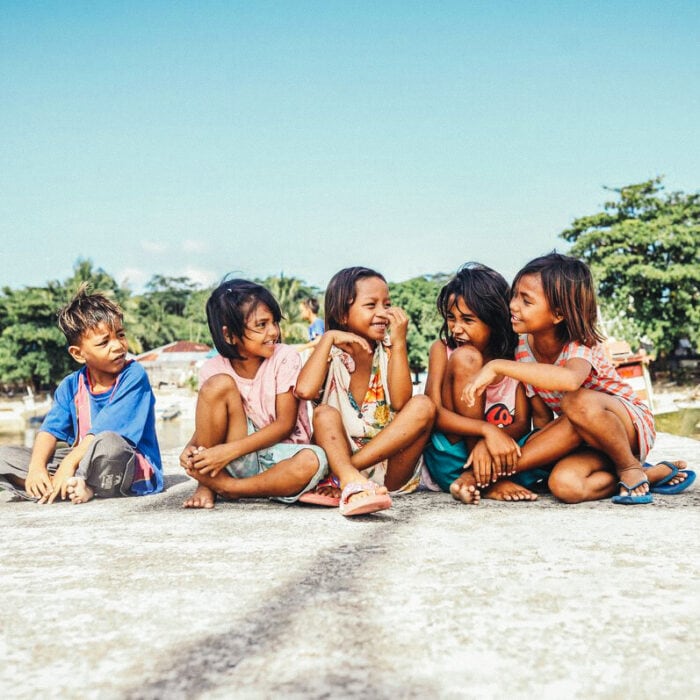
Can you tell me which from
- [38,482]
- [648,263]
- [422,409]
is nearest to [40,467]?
[38,482]

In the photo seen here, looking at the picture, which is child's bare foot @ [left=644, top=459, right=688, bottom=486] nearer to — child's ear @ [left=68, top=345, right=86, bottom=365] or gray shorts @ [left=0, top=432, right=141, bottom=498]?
gray shorts @ [left=0, top=432, right=141, bottom=498]

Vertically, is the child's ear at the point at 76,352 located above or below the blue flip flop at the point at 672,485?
above

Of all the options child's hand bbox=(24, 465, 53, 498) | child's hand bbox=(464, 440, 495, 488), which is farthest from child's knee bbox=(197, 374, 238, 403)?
child's hand bbox=(464, 440, 495, 488)

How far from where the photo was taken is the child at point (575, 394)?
247 centimetres

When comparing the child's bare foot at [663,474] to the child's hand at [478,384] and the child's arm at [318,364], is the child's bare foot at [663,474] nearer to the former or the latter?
the child's hand at [478,384]

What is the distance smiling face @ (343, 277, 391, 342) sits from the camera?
9.23ft

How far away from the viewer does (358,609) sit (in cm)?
130

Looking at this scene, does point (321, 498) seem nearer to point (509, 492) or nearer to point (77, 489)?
point (509, 492)

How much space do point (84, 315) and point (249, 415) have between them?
927mm

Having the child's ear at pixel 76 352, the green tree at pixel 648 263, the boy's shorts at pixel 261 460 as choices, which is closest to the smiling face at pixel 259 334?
the boy's shorts at pixel 261 460

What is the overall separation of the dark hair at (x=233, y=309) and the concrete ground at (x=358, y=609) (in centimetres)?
89

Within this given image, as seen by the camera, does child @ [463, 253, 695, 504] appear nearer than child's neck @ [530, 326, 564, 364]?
Yes

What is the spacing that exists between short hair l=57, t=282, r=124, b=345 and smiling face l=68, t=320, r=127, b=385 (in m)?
0.02

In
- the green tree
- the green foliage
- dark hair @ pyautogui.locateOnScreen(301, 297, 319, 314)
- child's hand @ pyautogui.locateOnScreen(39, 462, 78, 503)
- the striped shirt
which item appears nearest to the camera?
the striped shirt
